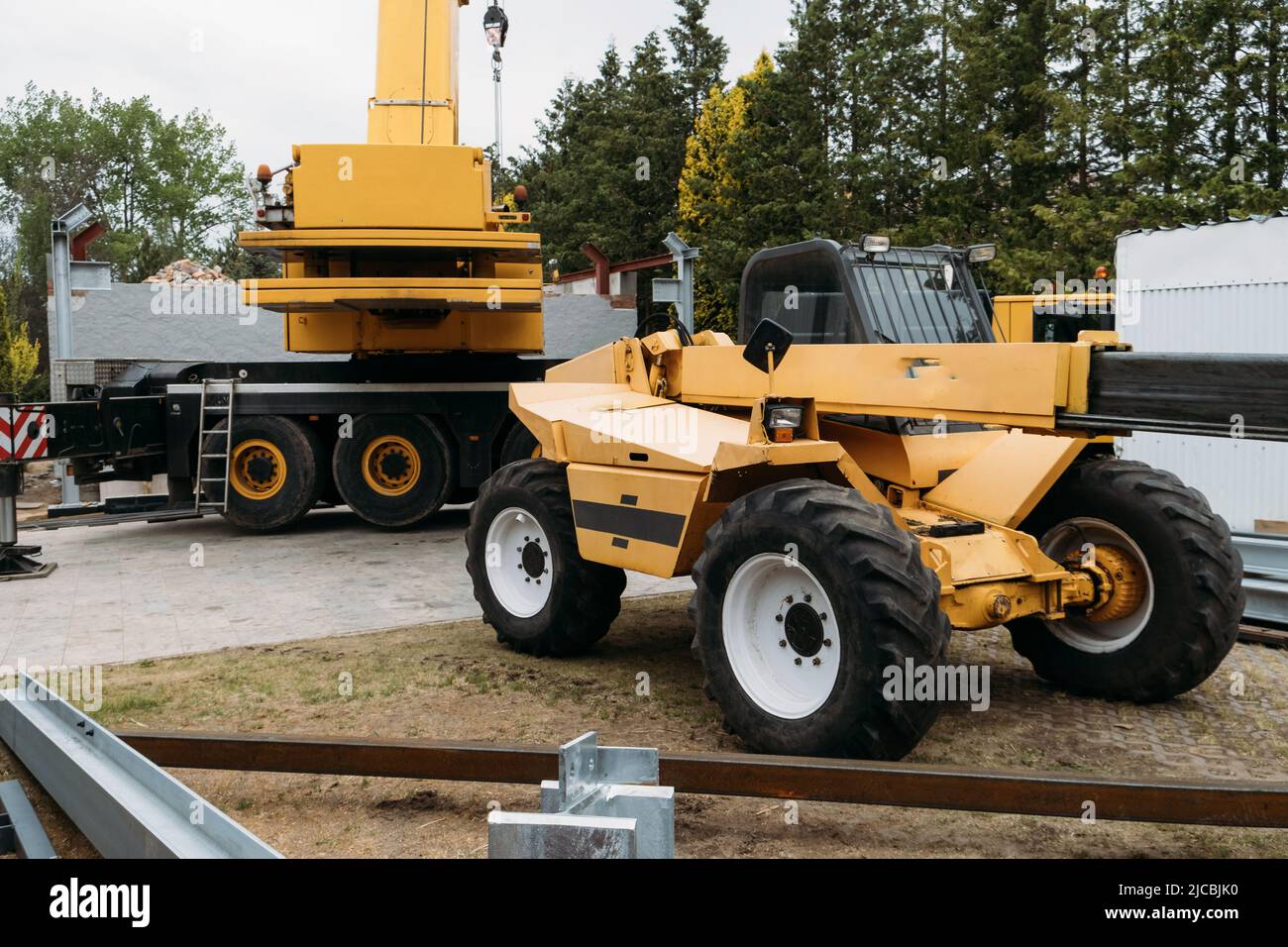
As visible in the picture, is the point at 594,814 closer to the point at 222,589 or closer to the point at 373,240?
the point at 222,589

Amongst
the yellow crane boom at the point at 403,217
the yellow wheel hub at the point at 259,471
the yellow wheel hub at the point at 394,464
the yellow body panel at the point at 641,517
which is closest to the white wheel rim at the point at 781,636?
the yellow body panel at the point at 641,517

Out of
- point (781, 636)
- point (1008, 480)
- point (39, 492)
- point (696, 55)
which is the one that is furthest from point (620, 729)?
point (696, 55)

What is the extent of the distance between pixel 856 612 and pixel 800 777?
0.74 m

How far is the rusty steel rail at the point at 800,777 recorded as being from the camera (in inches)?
160

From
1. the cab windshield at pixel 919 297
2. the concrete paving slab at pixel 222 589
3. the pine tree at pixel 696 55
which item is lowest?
the concrete paving slab at pixel 222 589

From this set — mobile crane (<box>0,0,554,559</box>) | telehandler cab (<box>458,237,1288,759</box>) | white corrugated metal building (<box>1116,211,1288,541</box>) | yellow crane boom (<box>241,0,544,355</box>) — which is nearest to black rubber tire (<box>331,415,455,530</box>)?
mobile crane (<box>0,0,554,559</box>)

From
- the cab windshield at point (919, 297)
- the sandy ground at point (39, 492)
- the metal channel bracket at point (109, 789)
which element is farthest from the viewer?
the sandy ground at point (39, 492)

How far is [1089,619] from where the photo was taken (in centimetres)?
620

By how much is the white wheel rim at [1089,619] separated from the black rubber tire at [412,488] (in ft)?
25.9

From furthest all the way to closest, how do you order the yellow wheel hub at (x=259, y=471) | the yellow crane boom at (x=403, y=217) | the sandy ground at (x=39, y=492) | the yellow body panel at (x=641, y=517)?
the sandy ground at (x=39, y=492) < the yellow wheel hub at (x=259, y=471) < the yellow crane boom at (x=403, y=217) < the yellow body panel at (x=641, y=517)

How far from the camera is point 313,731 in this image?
5.83 meters

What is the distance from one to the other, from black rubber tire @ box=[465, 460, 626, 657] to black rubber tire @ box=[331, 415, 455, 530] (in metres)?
5.70

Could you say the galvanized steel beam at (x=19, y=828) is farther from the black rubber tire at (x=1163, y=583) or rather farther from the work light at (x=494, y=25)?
the work light at (x=494, y=25)

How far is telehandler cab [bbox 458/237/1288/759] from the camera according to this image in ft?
15.8
